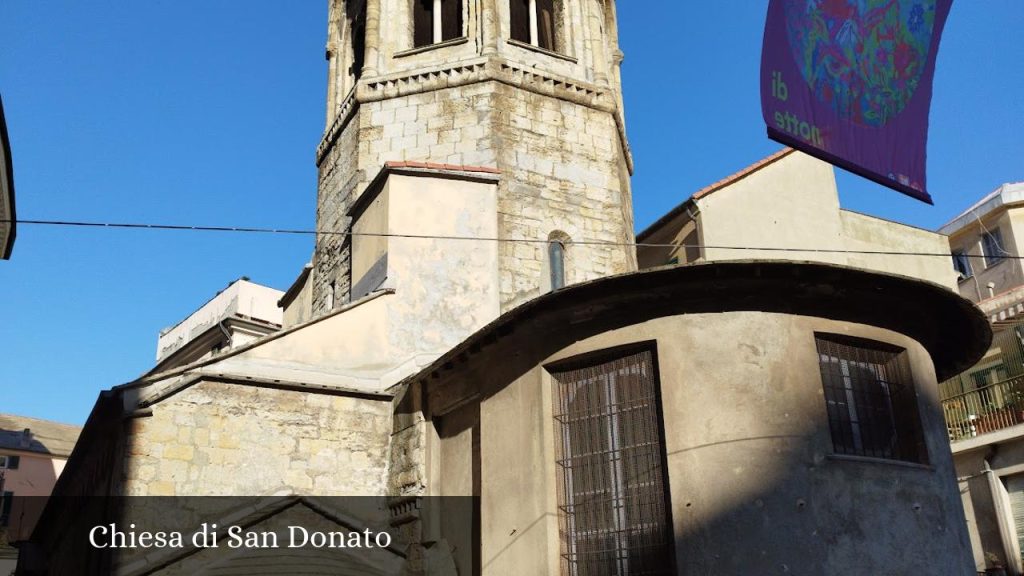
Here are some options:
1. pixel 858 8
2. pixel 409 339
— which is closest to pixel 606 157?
pixel 409 339

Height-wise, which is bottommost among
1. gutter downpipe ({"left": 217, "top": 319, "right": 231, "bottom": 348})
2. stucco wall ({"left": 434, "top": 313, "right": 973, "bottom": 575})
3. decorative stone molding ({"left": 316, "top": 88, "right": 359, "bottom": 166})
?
stucco wall ({"left": 434, "top": 313, "right": 973, "bottom": 575})

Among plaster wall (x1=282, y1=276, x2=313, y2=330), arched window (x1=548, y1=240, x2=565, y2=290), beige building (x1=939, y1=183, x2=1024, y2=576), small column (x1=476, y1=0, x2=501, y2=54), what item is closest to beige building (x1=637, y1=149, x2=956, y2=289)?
beige building (x1=939, y1=183, x2=1024, y2=576)

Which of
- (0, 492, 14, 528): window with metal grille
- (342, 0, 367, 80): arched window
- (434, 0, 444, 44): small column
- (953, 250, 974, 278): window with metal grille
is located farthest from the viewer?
(0, 492, 14, 528): window with metal grille

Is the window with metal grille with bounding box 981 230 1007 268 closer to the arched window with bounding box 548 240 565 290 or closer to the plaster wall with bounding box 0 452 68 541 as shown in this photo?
the arched window with bounding box 548 240 565 290

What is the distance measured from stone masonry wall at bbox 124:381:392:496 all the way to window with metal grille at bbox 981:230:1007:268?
63.8ft

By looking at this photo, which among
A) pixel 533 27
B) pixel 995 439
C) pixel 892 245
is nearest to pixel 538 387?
pixel 533 27

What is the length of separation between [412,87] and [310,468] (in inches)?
290

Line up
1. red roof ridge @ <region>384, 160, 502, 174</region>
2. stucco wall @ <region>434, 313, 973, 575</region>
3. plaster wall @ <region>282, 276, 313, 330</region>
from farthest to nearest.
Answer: plaster wall @ <region>282, 276, 313, 330</region> → red roof ridge @ <region>384, 160, 502, 174</region> → stucco wall @ <region>434, 313, 973, 575</region>

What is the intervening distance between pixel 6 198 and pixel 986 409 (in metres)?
16.4

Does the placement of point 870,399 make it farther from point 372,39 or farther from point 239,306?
point 239,306

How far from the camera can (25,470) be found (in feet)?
117

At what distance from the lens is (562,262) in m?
15.5

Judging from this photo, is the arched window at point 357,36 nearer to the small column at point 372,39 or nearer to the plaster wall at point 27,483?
the small column at point 372,39

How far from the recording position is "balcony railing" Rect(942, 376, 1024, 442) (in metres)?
17.5
